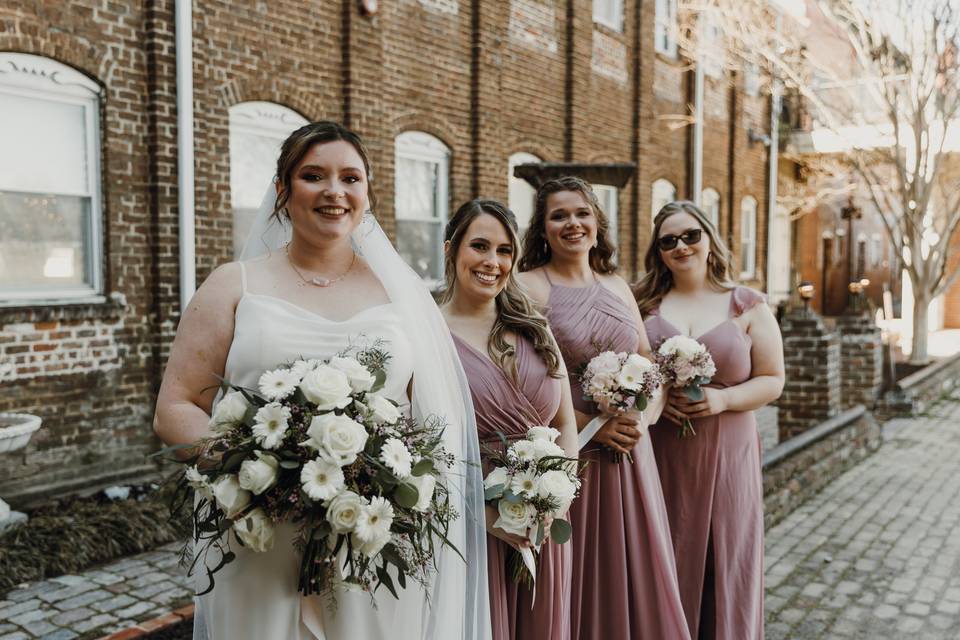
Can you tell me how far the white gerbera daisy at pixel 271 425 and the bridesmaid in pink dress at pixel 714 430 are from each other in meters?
2.40

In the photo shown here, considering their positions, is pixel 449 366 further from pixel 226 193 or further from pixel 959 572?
pixel 226 193

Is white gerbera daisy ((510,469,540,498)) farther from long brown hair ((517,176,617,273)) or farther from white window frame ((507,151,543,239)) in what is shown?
white window frame ((507,151,543,239))

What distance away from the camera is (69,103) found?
6.94 meters

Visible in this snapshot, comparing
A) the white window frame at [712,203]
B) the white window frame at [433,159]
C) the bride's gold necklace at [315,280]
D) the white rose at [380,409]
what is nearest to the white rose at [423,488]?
the white rose at [380,409]

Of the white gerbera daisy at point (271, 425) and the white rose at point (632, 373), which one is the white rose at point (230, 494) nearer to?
the white gerbera daisy at point (271, 425)

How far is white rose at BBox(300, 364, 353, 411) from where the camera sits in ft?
7.15

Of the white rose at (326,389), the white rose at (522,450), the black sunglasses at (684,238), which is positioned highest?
the black sunglasses at (684,238)

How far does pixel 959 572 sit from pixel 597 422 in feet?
12.7

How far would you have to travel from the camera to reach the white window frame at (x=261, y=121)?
829cm

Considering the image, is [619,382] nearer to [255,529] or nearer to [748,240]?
[255,529]

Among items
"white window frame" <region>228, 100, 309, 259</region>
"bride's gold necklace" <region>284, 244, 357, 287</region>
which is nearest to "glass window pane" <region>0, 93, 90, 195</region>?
"white window frame" <region>228, 100, 309, 259</region>

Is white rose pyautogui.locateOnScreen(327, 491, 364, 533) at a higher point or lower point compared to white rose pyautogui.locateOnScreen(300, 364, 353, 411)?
lower

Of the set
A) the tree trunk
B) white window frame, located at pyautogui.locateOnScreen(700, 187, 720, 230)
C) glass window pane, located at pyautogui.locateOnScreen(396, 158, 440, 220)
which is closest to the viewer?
glass window pane, located at pyautogui.locateOnScreen(396, 158, 440, 220)

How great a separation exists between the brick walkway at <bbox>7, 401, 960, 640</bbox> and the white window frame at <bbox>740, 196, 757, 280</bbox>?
12.4 meters
